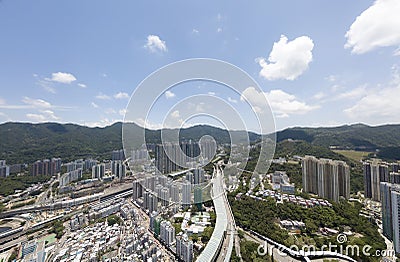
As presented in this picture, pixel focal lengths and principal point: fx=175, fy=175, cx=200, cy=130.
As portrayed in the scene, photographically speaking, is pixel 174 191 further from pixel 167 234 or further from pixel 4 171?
pixel 4 171

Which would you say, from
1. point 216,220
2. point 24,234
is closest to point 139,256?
point 216,220

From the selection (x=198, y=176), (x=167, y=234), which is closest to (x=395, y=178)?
(x=198, y=176)

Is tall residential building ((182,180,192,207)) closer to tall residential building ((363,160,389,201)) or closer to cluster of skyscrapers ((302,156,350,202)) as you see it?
cluster of skyscrapers ((302,156,350,202))

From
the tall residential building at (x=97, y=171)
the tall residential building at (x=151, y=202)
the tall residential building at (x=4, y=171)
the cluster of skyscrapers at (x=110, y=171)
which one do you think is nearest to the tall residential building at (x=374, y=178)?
the tall residential building at (x=151, y=202)

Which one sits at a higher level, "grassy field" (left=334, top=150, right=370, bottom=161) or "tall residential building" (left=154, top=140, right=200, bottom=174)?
"tall residential building" (left=154, top=140, right=200, bottom=174)

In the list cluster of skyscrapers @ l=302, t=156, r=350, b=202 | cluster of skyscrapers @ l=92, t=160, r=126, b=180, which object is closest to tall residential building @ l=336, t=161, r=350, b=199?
cluster of skyscrapers @ l=302, t=156, r=350, b=202

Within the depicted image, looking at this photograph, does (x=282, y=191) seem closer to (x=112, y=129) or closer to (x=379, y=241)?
(x=379, y=241)

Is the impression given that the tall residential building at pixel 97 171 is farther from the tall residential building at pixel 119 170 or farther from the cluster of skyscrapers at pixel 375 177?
the cluster of skyscrapers at pixel 375 177
